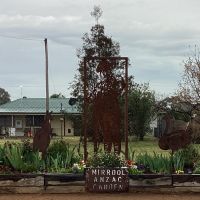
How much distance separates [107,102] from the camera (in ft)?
44.6

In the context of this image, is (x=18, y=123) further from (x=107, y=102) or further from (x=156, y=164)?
(x=156, y=164)

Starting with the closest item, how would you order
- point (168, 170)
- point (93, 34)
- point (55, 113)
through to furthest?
1. point (168, 170)
2. point (93, 34)
3. point (55, 113)

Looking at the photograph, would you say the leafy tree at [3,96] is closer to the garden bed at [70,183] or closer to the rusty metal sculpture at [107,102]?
the rusty metal sculpture at [107,102]

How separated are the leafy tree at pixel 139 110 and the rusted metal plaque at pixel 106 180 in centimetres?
4011

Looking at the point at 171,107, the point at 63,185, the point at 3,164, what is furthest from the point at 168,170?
the point at 171,107

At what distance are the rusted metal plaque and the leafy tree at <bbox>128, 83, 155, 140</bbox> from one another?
4011cm

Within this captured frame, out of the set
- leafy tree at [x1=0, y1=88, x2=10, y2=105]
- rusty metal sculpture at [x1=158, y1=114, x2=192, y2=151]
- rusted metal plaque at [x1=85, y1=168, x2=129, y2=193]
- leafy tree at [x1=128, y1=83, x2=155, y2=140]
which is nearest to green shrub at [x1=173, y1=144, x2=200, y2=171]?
rusty metal sculpture at [x1=158, y1=114, x2=192, y2=151]

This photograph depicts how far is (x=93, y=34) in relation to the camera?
41.0 meters

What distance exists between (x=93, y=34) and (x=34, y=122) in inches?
1365

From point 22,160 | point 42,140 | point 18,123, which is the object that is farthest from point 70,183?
point 18,123

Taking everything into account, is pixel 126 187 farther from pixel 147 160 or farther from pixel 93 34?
pixel 93 34

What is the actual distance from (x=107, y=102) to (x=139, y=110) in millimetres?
38750

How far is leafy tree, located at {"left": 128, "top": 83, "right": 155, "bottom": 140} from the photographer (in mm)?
52062

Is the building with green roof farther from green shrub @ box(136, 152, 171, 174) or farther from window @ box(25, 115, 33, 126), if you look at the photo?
green shrub @ box(136, 152, 171, 174)
